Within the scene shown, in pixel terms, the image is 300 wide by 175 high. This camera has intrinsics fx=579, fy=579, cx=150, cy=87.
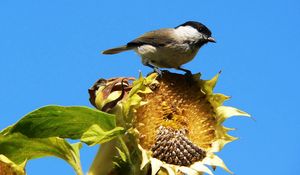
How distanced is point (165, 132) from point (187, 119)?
23cm

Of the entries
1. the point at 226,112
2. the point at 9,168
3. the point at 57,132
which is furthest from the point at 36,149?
the point at 226,112

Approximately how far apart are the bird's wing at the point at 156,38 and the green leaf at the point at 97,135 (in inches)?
110

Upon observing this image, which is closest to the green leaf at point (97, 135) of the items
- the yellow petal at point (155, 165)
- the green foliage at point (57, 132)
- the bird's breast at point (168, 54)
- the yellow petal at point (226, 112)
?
the green foliage at point (57, 132)

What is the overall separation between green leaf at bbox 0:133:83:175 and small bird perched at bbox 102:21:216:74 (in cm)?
222

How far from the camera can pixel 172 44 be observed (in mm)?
5266

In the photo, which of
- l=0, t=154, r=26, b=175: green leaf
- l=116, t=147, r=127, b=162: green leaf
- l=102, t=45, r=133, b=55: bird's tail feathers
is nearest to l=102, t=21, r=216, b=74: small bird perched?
l=102, t=45, r=133, b=55: bird's tail feathers

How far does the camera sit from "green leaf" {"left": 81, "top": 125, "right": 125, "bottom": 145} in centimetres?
245

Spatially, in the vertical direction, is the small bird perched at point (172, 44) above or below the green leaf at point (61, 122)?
above

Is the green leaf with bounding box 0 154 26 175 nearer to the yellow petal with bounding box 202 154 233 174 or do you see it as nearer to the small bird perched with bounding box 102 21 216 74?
the yellow petal with bounding box 202 154 233 174

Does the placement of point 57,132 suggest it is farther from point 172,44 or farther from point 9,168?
point 172,44

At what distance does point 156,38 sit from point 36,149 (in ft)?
9.17

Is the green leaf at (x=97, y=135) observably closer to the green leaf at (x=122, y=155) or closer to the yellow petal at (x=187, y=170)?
the green leaf at (x=122, y=155)

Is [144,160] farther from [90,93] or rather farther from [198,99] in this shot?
[198,99]

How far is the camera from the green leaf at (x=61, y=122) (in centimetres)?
252
